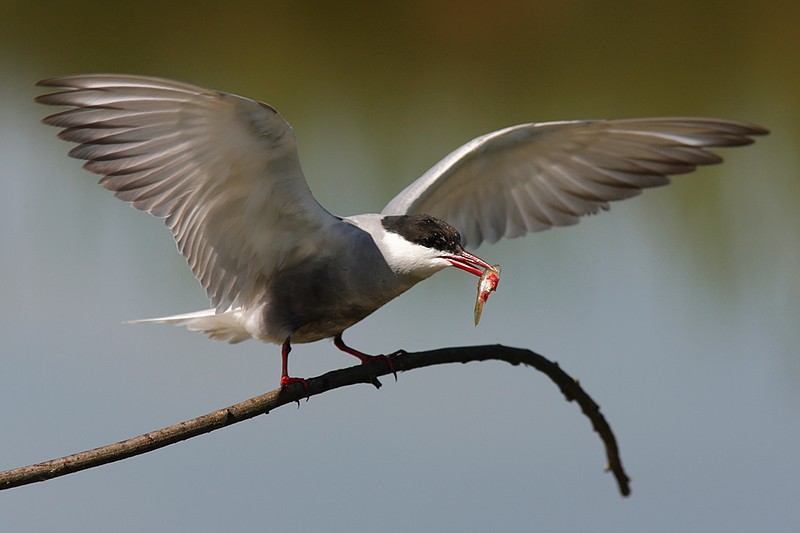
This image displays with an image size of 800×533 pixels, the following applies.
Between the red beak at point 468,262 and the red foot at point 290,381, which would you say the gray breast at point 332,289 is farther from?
the red foot at point 290,381

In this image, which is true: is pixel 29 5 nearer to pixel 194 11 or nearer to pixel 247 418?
pixel 194 11

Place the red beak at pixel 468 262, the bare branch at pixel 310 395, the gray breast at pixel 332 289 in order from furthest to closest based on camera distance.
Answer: the gray breast at pixel 332 289 → the red beak at pixel 468 262 → the bare branch at pixel 310 395

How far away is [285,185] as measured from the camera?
2.15 metres

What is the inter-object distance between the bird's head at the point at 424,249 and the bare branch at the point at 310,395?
19 cm

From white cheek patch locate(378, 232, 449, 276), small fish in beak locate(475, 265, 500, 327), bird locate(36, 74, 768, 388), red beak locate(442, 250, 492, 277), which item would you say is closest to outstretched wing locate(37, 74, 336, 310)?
bird locate(36, 74, 768, 388)

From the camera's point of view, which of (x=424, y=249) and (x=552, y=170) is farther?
(x=552, y=170)

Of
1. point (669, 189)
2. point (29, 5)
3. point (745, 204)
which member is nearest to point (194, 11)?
point (29, 5)

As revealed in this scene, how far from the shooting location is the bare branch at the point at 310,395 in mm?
1459

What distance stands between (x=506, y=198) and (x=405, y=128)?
355 cm

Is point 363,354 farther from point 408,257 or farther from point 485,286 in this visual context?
point 485,286

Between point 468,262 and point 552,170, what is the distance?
77 cm

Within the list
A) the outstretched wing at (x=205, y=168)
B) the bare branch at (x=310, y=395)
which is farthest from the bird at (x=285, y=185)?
the bare branch at (x=310, y=395)

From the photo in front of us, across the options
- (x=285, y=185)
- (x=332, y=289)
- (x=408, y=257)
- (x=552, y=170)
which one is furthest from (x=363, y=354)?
(x=552, y=170)

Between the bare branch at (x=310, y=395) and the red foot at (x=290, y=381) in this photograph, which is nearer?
the bare branch at (x=310, y=395)
